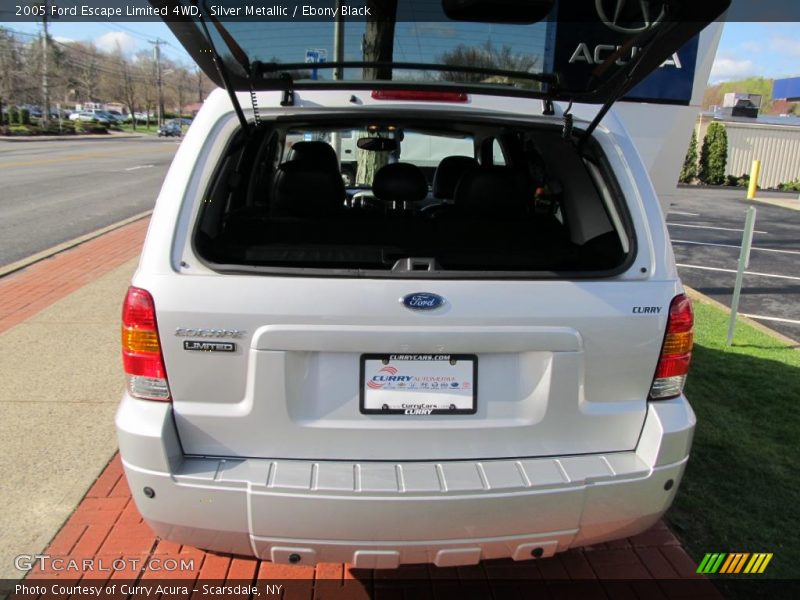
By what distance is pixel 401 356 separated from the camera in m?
2.15

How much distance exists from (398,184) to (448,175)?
5.28 ft

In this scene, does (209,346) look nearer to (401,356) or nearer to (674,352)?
(401,356)

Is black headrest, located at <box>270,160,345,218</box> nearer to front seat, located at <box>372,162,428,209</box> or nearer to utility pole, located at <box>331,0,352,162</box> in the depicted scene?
front seat, located at <box>372,162,428,209</box>

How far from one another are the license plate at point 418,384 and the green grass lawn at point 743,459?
5.13 feet

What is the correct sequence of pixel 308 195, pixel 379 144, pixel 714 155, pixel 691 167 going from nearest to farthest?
pixel 308 195
pixel 379 144
pixel 714 155
pixel 691 167

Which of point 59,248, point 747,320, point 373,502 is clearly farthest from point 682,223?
point 373,502

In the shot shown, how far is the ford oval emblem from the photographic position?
2.12 meters

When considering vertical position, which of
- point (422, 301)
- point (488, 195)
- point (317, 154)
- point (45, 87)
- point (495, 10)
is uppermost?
point (45, 87)

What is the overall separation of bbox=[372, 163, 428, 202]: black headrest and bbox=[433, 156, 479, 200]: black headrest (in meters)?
1.37

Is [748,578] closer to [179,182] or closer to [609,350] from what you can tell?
[609,350]

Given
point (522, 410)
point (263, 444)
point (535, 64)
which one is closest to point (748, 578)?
point (522, 410)

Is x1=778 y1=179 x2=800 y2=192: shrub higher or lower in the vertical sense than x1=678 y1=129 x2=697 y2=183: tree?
lower

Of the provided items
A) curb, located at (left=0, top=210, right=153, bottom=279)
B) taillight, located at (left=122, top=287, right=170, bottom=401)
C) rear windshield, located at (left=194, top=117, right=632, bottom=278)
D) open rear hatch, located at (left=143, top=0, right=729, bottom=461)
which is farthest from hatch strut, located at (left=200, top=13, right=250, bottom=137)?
curb, located at (left=0, top=210, right=153, bottom=279)

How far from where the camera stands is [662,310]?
7.36 feet
